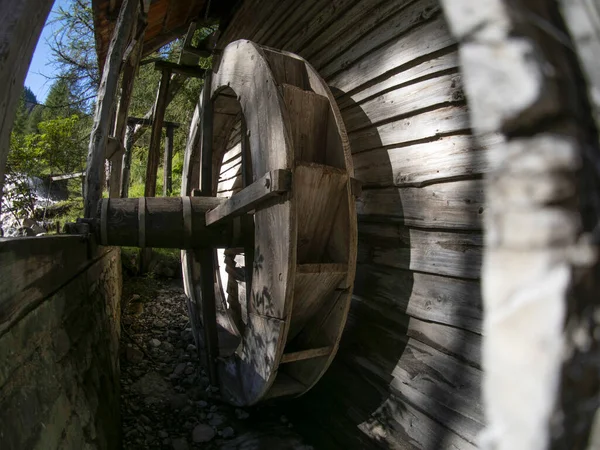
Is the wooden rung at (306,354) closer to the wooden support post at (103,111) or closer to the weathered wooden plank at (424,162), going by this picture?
the weathered wooden plank at (424,162)

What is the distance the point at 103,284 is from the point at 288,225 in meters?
1.94

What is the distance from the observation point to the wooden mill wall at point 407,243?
191cm

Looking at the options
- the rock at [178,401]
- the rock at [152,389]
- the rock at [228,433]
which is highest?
the rock at [152,389]

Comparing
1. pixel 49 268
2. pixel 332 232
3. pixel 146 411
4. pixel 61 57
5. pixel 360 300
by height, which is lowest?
pixel 146 411

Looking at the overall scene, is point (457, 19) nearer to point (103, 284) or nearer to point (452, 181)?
point (452, 181)

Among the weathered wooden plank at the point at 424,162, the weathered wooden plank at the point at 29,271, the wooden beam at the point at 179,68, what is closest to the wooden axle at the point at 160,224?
the weathered wooden plank at the point at 29,271

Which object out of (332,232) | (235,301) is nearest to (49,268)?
(332,232)

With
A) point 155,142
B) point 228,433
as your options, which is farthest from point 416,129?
point 155,142

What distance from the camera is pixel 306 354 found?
7.47 ft

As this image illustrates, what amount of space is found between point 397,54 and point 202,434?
2822 mm

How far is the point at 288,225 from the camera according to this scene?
2.10 meters

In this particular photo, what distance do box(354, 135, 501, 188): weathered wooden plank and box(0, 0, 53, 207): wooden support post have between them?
170cm

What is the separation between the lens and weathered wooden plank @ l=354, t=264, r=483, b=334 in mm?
1876

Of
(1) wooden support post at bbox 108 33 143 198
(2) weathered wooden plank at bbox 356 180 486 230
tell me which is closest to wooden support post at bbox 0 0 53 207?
(2) weathered wooden plank at bbox 356 180 486 230
